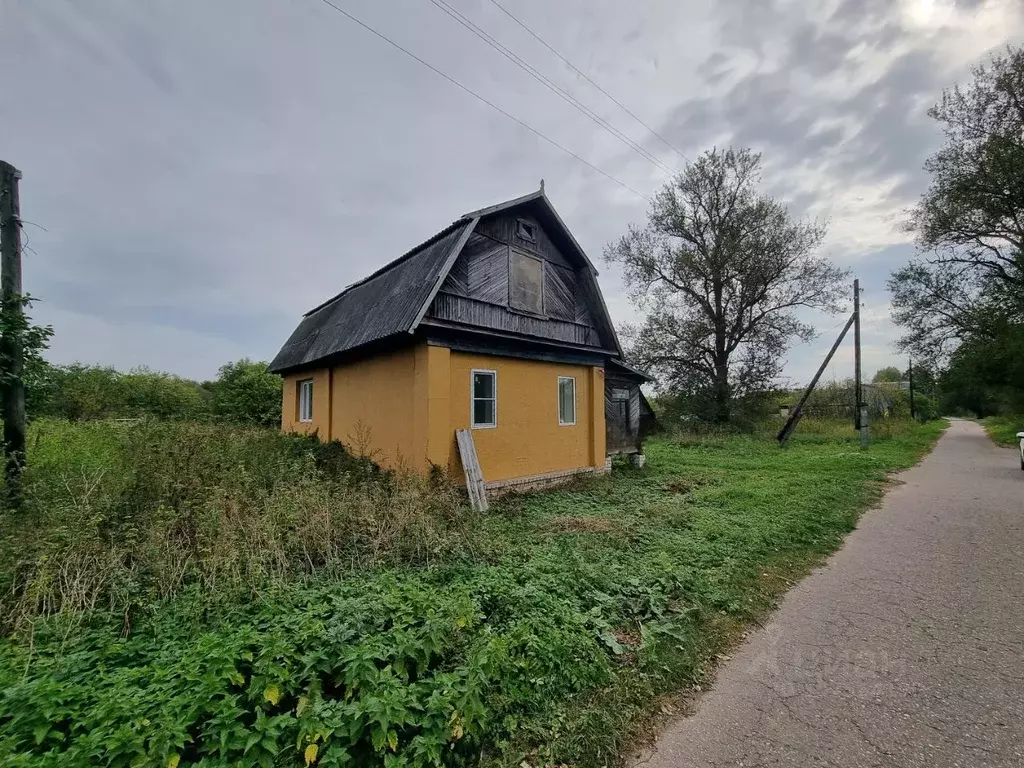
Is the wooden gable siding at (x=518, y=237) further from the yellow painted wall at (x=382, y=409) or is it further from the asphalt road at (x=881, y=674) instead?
the asphalt road at (x=881, y=674)

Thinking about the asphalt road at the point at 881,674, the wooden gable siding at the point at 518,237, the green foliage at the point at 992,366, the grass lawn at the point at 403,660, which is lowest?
A: the asphalt road at the point at 881,674

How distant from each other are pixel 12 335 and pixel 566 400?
9.57m

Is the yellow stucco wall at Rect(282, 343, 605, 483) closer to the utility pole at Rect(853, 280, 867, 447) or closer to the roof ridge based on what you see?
the roof ridge

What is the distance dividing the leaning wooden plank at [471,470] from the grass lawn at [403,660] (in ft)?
7.37

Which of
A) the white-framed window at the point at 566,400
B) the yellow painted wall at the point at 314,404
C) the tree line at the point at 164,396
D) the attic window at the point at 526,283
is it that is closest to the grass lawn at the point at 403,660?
the white-framed window at the point at 566,400

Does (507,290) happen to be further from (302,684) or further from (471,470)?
(302,684)

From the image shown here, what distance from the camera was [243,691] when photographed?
103 inches

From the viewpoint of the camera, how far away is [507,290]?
967 centimetres

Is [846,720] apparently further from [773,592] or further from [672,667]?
[773,592]

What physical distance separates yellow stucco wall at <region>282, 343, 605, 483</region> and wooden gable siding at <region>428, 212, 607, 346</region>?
0.79 m

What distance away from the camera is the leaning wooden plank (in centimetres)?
783

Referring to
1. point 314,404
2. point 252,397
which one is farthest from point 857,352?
point 252,397

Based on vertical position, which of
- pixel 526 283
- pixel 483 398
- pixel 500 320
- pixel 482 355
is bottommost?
pixel 483 398

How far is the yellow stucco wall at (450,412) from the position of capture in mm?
8180
